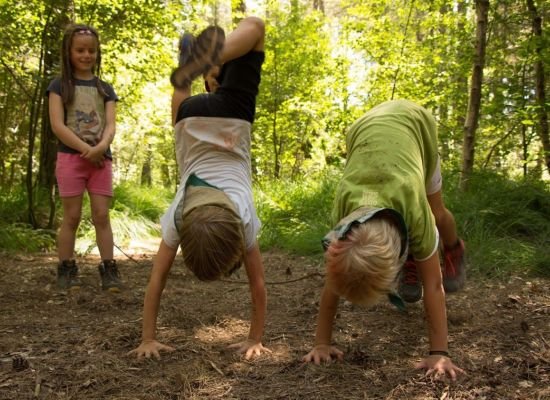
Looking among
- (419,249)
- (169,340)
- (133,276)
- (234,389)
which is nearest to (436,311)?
(419,249)

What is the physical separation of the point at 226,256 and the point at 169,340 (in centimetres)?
91

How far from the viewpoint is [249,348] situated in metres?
2.54

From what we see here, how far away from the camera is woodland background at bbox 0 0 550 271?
17.1 ft

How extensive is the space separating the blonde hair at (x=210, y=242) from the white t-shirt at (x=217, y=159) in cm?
28

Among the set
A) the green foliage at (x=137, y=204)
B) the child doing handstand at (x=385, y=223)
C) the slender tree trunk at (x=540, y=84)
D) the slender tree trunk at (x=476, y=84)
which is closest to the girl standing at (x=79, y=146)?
the child doing handstand at (x=385, y=223)

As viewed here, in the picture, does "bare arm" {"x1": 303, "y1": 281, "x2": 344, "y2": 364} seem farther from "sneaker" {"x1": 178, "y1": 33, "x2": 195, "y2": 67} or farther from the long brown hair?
the long brown hair

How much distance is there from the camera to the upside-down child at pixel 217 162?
210 centimetres

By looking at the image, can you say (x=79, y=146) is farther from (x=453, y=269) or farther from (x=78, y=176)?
(x=453, y=269)

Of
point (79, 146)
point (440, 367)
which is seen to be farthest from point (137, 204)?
point (440, 367)

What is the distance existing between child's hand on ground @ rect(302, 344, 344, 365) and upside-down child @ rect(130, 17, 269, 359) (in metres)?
0.27

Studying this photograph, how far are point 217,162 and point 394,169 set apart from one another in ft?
2.87

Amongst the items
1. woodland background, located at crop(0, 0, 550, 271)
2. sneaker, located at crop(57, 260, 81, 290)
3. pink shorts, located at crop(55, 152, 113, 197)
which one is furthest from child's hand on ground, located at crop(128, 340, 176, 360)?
woodland background, located at crop(0, 0, 550, 271)

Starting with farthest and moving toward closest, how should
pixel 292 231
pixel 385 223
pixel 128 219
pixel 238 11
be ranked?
pixel 238 11 → pixel 128 219 → pixel 292 231 → pixel 385 223

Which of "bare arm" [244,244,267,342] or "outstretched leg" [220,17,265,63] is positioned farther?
"bare arm" [244,244,267,342]
